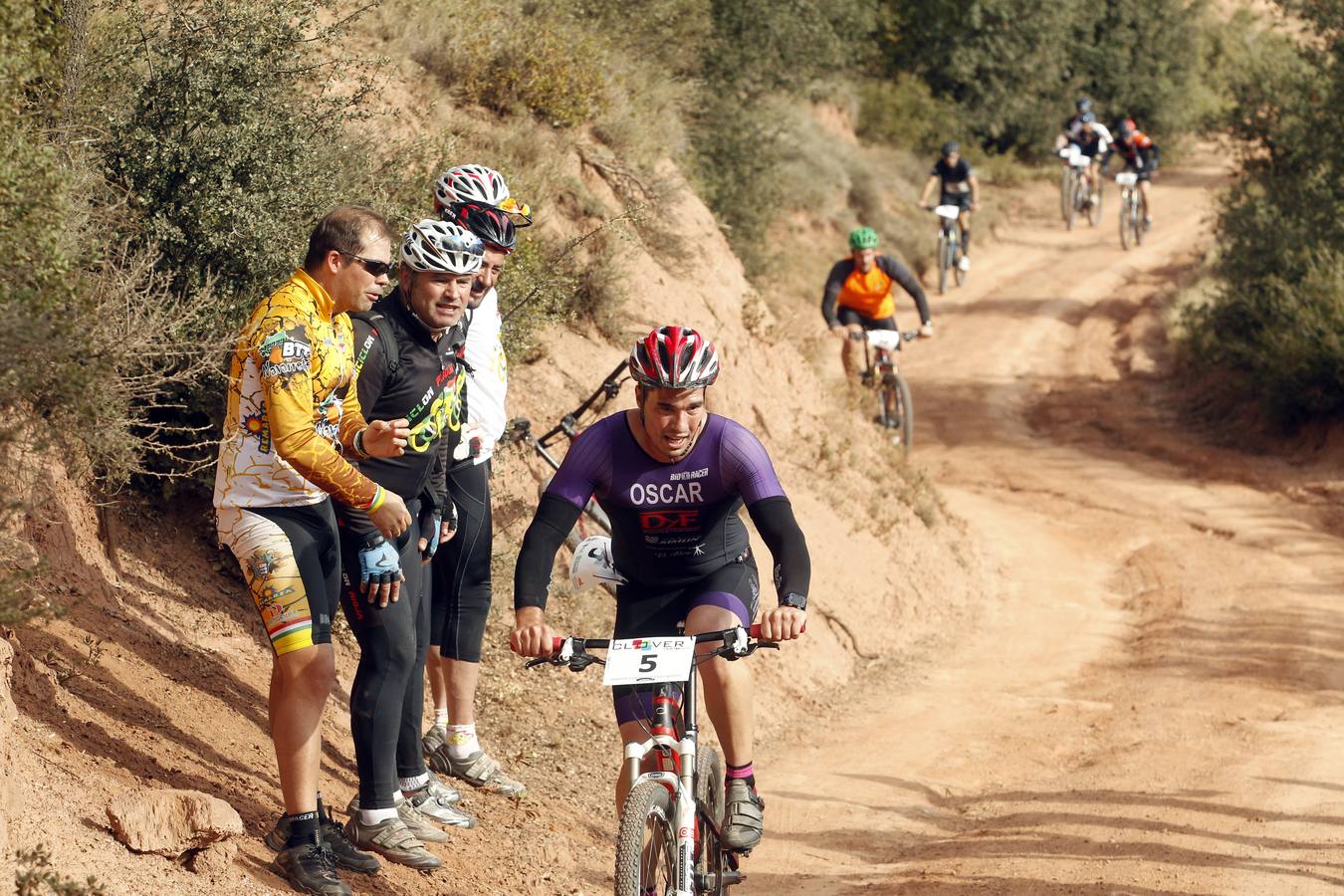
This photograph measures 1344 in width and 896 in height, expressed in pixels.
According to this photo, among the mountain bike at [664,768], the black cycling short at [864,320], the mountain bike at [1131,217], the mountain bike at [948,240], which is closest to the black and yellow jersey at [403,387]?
the mountain bike at [664,768]

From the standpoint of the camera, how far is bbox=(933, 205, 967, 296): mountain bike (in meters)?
23.6

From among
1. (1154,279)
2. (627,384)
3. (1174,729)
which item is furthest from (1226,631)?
(1154,279)

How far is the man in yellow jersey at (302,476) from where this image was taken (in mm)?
5176

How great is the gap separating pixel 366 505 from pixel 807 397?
7.55 meters

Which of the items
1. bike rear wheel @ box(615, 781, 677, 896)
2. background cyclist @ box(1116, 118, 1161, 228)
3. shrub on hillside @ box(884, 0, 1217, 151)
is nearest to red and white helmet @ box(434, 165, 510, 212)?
bike rear wheel @ box(615, 781, 677, 896)

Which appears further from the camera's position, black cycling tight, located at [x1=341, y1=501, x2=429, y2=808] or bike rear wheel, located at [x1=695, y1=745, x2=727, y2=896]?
black cycling tight, located at [x1=341, y1=501, x2=429, y2=808]

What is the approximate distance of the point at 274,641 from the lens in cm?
532

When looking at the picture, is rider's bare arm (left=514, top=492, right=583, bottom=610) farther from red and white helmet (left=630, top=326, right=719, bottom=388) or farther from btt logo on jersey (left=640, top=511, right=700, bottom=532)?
red and white helmet (left=630, top=326, right=719, bottom=388)

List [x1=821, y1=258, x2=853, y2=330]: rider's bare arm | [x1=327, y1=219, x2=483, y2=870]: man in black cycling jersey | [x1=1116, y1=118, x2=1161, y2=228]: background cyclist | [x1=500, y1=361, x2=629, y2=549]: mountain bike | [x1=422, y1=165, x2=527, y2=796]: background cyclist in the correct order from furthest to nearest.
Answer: [x1=1116, y1=118, x2=1161, y2=228]: background cyclist → [x1=821, y1=258, x2=853, y2=330]: rider's bare arm → [x1=500, y1=361, x2=629, y2=549]: mountain bike → [x1=422, y1=165, x2=527, y2=796]: background cyclist → [x1=327, y1=219, x2=483, y2=870]: man in black cycling jersey

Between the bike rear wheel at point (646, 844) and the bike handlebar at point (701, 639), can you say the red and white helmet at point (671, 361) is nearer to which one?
the bike handlebar at point (701, 639)

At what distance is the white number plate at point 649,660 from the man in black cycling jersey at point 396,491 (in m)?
1.08

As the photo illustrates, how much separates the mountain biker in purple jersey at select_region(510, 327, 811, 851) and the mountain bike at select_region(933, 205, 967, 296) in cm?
1866

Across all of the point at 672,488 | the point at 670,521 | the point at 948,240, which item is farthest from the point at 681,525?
the point at 948,240

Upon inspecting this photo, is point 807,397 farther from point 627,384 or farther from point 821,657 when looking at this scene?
point 821,657
